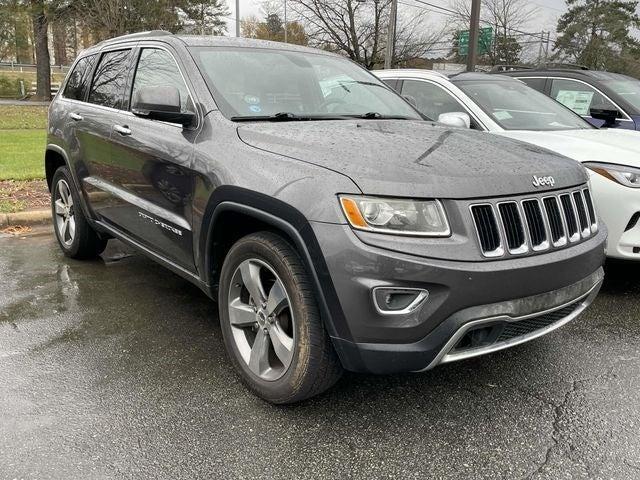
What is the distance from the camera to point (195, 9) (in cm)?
2652

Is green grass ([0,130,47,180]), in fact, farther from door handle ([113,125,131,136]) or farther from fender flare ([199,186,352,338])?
fender flare ([199,186,352,338])

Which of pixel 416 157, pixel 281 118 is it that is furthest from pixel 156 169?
pixel 416 157

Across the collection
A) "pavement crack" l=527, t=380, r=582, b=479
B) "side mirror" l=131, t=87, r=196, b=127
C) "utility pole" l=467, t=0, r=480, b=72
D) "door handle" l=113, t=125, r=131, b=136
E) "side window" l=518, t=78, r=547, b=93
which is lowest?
"pavement crack" l=527, t=380, r=582, b=479

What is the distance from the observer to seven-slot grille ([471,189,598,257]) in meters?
2.43

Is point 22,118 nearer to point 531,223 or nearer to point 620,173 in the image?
point 620,173

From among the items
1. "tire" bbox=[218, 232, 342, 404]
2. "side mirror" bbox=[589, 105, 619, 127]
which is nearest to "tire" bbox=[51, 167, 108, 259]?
"tire" bbox=[218, 232, 342, 404]

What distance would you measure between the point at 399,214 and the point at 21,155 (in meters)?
10.2

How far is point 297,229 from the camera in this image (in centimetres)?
247

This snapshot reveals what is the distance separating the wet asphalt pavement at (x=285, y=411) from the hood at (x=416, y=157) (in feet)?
3.61

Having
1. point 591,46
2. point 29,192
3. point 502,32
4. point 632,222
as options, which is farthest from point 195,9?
point 632,222

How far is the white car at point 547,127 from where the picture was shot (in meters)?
4.12

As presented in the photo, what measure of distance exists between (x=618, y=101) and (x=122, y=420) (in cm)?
740

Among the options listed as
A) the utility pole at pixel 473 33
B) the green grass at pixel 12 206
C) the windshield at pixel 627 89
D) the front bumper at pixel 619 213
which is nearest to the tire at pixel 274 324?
the front bumper at pixel 619 213

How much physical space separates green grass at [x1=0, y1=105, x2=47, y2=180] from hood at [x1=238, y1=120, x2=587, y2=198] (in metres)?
6.75
